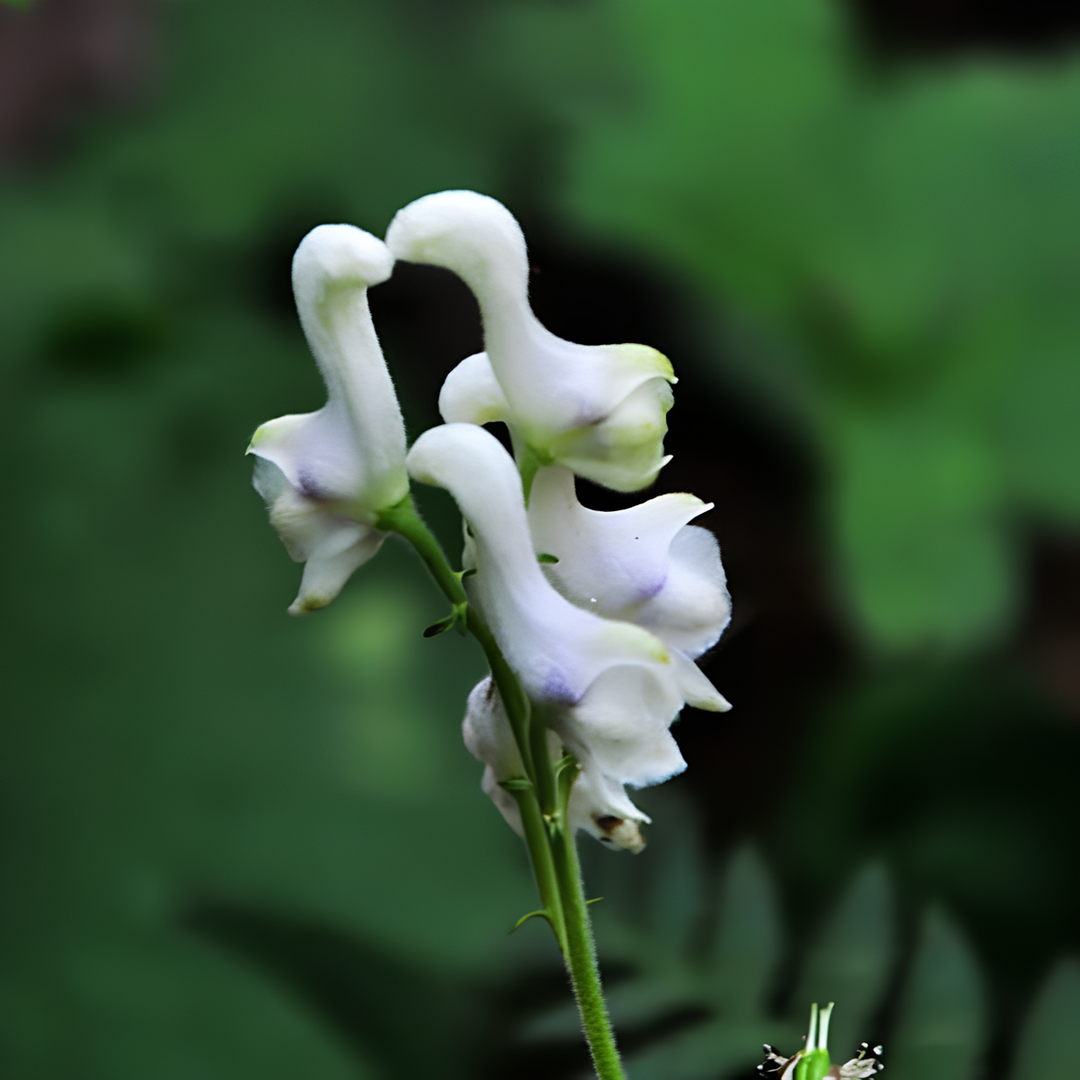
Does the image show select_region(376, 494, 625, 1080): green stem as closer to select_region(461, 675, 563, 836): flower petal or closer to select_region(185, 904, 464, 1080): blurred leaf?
select_region(461, 675, 563, 836): flower petal

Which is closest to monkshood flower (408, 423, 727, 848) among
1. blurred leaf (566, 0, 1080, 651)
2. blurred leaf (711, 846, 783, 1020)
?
blurred leaf (711, 846, 783, 1020)

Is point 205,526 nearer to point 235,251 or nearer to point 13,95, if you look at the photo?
point 235,251

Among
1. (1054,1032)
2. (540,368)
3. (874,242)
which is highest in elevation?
(874,242)

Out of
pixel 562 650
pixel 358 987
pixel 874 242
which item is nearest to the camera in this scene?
pixel 562 650

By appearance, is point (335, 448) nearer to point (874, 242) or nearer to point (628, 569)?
point (628, 569)

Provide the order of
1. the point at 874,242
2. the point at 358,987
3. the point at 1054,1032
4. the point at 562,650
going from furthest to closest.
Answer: the point at 874,242
the point at 358,987
the point at 1054,1032
the point at 562,650

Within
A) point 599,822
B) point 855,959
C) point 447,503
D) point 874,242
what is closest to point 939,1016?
point 855,959
